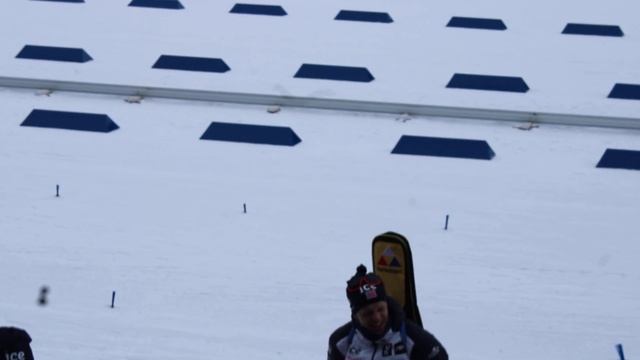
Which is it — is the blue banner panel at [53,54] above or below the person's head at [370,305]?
below

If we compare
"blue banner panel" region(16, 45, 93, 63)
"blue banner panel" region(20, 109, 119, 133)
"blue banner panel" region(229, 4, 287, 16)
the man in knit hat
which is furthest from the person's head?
"blue banner panel" region(229, 4, 287, 16)

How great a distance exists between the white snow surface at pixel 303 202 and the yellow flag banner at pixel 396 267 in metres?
0.74

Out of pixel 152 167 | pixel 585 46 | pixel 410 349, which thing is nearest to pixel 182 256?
pixel 152 167

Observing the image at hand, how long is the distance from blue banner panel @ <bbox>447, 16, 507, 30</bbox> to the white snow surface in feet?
0.47

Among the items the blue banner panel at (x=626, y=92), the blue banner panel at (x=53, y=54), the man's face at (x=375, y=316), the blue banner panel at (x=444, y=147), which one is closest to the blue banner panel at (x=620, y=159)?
the blue banner panel at (x=444, y=147)

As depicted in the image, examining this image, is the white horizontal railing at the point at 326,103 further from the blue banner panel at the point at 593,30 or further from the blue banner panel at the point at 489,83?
the blue banner panel at the point at 593,30

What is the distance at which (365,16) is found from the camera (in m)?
9.96

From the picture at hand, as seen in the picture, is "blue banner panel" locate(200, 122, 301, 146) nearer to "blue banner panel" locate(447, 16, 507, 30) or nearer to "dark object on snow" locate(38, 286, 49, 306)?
"dark object on snow" locate(38, 286, 49, 306)

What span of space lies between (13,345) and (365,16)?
652cm

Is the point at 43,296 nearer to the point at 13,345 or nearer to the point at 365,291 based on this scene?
the point at 13,345

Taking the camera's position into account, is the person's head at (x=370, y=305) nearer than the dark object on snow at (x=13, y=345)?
No

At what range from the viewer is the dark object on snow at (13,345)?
370 cm

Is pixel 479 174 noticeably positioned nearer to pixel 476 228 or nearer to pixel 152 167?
pixel 476 228

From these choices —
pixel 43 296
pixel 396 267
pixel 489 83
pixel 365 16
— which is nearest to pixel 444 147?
pixel 489 83
